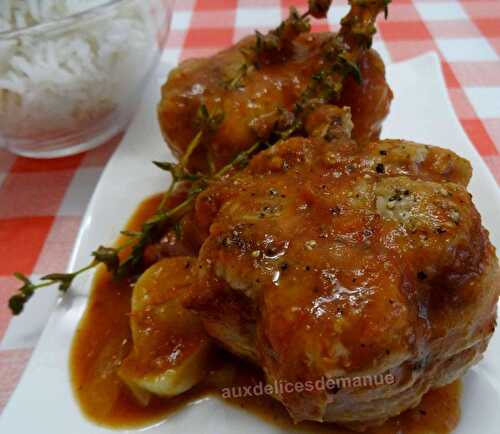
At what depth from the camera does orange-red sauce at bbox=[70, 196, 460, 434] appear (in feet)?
5.49

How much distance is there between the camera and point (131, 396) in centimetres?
177

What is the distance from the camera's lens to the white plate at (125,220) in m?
1.68

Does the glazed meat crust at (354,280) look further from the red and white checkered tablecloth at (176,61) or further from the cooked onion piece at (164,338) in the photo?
the red and white checkered tablecloth at (176,61)

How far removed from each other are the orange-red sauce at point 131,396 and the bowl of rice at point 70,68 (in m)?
1.17

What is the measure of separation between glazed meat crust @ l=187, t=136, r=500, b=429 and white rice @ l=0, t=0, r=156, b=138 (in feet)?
4.54

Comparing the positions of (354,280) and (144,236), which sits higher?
(354,280)

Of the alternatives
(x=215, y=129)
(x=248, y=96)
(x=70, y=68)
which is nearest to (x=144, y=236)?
(x=215, y=129)

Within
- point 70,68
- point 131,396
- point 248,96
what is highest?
point 248,96

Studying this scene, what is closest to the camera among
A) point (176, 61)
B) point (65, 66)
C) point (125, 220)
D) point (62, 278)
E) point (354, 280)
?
point (354, 280)

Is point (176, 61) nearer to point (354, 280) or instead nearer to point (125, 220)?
point (125, 220)

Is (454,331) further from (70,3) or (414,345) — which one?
(70,3)

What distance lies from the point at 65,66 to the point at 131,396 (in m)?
1.68

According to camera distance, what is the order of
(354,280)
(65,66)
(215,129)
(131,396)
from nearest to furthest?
(354,280) → (131,396) → (215,129) → (65,66)

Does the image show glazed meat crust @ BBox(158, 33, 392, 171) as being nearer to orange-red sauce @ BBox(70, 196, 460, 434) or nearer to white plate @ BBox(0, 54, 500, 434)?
white plate @ BBox(0, 54, 500, 434)
